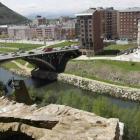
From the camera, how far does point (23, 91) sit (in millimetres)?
10961

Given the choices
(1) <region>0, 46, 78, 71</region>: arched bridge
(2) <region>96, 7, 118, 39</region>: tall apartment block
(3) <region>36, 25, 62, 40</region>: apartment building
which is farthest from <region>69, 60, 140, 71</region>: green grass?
(3) <region>36, 25, 62, 40</region>: apartment building

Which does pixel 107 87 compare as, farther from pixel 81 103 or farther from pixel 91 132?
pixel 91 132

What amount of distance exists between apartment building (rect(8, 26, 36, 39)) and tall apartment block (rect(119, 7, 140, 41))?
34.4 meters

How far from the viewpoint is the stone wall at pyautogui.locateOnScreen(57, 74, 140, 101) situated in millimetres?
25922

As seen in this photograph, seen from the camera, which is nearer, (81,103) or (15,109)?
(15,109)

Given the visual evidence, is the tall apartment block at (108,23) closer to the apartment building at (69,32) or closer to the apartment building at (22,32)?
the apartment building at (69,32)

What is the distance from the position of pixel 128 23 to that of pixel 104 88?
33.2 meters

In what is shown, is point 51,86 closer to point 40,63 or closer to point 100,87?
point 40,63

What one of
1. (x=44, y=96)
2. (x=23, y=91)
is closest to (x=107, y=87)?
(x=44, y=96)

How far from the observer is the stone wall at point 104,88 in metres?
25.9

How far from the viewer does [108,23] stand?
6141cm

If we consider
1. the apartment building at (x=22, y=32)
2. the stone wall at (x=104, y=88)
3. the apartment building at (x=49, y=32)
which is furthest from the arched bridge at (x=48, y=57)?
the apartment building at (x=22, y=32)

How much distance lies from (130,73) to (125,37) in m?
30.3

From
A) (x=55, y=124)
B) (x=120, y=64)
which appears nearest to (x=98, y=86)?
(x=120, y=64)
